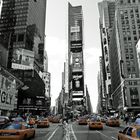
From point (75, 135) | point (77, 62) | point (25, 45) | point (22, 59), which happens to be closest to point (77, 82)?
point (77, 62)

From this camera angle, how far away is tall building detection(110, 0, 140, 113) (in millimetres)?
82125

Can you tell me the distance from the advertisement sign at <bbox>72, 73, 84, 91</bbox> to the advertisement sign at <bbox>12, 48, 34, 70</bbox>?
82.2m

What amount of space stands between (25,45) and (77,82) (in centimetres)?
7883

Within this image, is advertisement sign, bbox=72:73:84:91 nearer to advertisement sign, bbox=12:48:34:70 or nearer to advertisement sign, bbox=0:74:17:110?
advertisement sign, bbox=12:48:34:70

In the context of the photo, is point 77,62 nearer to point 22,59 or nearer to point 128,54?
point 22,59

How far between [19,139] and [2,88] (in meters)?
48.1

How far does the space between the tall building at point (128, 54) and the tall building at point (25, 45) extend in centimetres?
4248

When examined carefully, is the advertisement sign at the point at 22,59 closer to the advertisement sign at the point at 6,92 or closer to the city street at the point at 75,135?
the advertisement sign at the point at 6,92

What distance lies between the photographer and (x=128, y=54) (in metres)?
93.1

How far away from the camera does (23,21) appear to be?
127250 millimetres

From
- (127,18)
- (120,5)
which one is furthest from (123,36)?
(120,5)

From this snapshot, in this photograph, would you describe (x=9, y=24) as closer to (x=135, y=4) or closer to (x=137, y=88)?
(x=135, y=4)

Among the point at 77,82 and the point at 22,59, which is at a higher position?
the point at 22,59

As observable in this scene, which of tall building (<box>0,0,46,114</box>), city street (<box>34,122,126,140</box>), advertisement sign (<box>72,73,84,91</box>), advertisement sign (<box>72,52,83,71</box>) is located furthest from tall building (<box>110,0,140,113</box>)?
advertisement sign (<box>72,52,83,71</box>)
